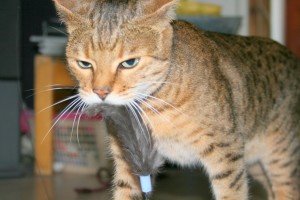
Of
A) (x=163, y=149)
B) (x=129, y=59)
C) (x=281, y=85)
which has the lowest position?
(x=163, y=149)

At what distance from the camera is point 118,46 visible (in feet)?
4.71

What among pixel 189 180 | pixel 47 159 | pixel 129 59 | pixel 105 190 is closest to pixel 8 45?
pixel 47 159

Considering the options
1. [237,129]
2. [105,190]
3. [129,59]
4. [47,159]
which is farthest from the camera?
[47,159]

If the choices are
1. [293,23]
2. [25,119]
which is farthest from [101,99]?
[293,23]

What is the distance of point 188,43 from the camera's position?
1667 mm

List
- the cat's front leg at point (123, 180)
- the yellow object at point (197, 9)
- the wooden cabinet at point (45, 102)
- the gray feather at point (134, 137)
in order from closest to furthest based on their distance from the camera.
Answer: the gray feather at point (134, 137)
the cat's front leg at point (123, 180)
the yellow object at point (197, 9)
the wooden cabinet at point (45, 102)

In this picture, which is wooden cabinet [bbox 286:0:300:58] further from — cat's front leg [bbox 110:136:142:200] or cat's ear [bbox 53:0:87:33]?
cat's ear [bbox 53:0:87:33]

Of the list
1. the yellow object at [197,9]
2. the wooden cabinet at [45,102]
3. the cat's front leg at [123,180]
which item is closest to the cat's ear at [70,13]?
the cat's front leg at [123,180]

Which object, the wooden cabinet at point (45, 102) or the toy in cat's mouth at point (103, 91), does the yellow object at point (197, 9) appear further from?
the toy in cat's mouth at point (103, 91)

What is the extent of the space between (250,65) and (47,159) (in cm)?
132

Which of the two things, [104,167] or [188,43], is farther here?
[104,167]

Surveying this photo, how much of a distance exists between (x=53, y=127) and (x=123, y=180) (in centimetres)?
114

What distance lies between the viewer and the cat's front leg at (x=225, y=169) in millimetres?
1602

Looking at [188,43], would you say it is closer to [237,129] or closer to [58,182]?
[237,129]
